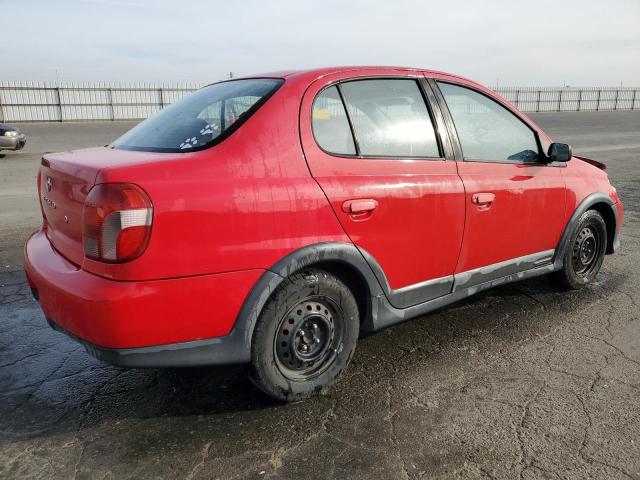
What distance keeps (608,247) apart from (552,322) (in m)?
1.22

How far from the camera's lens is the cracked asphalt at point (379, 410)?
2.21m

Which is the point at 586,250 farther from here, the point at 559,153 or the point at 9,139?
the point at 9,139

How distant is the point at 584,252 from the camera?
4250mm

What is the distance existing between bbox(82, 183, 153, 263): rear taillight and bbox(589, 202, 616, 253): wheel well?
3658 mm

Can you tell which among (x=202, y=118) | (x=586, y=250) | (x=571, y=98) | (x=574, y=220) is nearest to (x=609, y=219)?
(x=586, y=250)

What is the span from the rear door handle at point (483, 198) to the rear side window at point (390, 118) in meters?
0.35

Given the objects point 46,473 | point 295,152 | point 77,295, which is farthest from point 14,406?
point 295,152

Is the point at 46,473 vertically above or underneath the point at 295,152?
underneath

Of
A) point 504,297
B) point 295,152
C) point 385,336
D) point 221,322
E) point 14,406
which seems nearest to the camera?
point 221,322

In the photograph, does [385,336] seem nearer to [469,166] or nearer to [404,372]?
[404,372]

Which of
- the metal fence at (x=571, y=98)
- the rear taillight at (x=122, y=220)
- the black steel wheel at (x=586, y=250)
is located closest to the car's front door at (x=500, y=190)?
the black steel wheel at (x=586, y=250)

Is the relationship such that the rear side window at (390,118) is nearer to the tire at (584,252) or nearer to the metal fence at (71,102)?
the tire at (584,252)

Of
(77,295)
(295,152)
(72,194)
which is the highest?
(295,152)

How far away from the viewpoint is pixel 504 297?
4.16 metres
